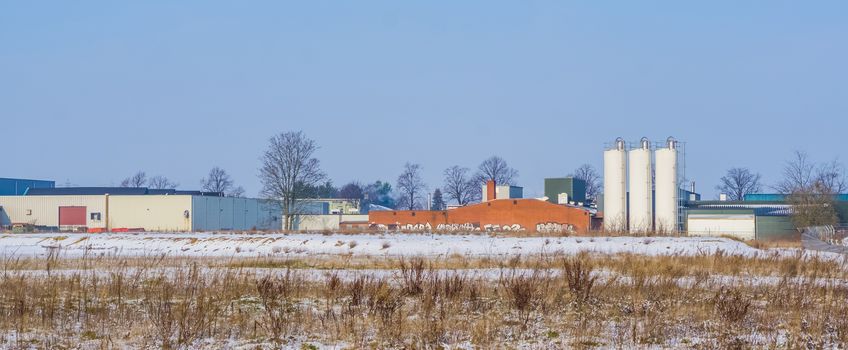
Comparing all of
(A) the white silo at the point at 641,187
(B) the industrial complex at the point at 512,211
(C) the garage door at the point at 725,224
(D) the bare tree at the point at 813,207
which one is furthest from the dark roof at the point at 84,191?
(D) the bare tree at the point at 813,207

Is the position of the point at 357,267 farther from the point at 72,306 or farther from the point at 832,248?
the point at 832,248

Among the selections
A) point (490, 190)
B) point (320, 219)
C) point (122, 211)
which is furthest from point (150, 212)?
point (490, 190)

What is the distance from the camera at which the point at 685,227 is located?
7800cm

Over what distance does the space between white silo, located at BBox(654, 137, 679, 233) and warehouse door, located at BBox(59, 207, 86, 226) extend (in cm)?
5384

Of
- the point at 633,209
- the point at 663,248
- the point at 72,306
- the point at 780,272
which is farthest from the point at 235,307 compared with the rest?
the point at 633,209

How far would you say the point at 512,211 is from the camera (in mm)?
91125

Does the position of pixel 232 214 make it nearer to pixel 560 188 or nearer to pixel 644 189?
pixel 560 188

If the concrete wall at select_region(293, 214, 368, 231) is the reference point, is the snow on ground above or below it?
below

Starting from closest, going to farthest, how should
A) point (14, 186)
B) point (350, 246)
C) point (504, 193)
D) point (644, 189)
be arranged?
1. point (350, 246)
2. point (644, 189)
3. point (504, 193)
4. point (14, 186)

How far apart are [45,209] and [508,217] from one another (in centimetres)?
4467

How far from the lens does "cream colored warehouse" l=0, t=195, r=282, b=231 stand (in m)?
90.4

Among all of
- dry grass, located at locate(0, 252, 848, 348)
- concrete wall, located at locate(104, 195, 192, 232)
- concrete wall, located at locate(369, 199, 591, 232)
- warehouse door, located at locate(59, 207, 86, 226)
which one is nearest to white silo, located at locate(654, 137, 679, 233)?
concrete wall, located at locate(369, 199, 591, 232)

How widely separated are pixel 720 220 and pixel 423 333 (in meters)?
70.7

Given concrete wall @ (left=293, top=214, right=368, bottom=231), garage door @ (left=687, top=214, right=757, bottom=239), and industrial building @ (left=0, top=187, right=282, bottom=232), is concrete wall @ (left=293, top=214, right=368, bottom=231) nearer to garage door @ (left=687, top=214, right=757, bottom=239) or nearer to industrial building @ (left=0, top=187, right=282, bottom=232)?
industrial building @ (left=0, top=187, right=282, bottom=232)
